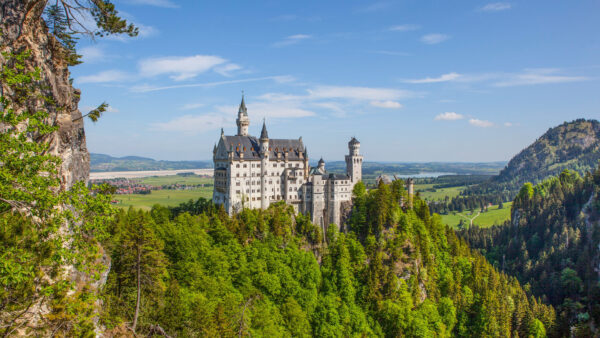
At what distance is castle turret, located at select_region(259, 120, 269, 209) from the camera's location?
277 ft

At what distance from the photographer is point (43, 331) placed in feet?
62.8

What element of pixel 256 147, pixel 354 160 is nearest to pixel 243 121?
pixel 256 147

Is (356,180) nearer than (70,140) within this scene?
No

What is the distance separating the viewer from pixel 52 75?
87.5 feet

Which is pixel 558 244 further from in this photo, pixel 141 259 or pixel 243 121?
pixel 141 259

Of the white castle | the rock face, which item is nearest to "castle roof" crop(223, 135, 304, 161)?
the white castle

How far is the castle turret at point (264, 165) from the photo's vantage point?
84375 mm

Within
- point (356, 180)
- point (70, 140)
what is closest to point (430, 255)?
point (356, 180)

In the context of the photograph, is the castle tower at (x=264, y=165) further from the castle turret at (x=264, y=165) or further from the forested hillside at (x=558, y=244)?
the forested hillside at (x=558, y=244)

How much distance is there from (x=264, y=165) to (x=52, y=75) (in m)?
59.1

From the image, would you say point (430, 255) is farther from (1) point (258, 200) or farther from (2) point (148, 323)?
(2) point (148, 323)

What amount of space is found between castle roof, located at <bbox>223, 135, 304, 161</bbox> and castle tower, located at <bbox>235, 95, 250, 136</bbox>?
489 centimetres

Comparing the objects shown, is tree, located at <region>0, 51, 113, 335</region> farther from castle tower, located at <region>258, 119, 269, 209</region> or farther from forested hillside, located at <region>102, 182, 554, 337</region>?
castle tower, located at <region>258, 119, 269, 209</region>

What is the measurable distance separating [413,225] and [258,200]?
1477 inches
